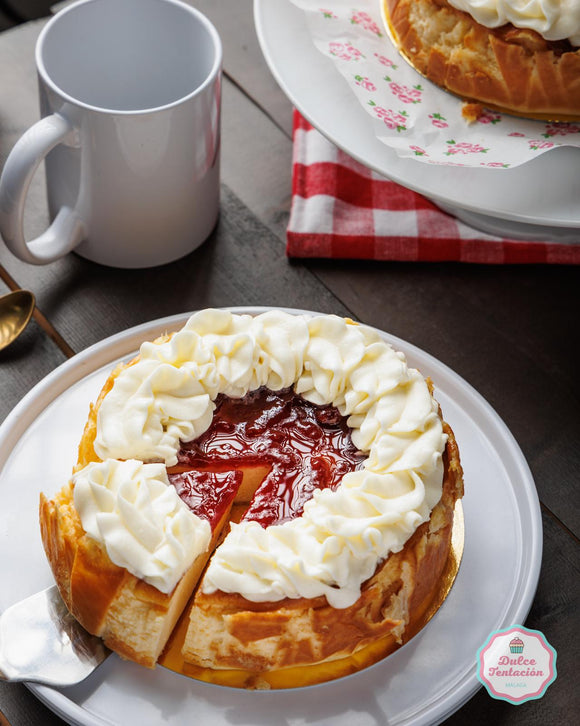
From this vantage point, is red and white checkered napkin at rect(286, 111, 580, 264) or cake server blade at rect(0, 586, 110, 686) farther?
red and white checkered napkin at rect(286, 111, 580, 264)

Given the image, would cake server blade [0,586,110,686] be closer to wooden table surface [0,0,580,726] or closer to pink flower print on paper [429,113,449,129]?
wooden table surface [0,0,580,726]

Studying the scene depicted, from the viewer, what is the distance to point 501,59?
1456 millimetres

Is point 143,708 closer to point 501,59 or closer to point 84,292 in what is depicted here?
point 84,292

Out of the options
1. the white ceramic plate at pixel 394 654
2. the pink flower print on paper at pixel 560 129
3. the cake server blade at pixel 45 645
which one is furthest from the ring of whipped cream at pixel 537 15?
the cake server blade at pixel 45 645

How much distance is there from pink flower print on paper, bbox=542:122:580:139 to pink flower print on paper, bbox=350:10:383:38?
335 millimetres

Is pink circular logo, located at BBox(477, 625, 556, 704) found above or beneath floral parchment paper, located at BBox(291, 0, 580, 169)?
beneath

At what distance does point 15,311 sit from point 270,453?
58 cm

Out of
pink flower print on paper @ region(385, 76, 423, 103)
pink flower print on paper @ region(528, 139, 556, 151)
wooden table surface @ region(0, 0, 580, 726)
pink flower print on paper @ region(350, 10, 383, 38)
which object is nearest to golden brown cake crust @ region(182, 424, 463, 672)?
wooden table surface @ region(0, 0, 580, 726)

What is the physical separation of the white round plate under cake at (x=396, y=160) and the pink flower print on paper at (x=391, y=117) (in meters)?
0.02

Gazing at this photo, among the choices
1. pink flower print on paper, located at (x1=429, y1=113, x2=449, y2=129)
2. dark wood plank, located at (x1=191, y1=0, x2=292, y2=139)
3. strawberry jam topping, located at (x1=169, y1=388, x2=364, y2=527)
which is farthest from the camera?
dark wood plank, located at (x1=191, y1=0, x2=292, y2=139)

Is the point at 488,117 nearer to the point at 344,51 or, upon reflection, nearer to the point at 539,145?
the point at 539,145

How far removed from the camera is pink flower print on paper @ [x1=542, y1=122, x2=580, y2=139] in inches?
58.6

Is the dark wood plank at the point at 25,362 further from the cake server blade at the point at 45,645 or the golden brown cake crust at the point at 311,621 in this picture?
the golden brown cake crust at the point at 311,621

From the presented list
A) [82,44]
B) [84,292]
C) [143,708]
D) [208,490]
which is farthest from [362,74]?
[143,708]
